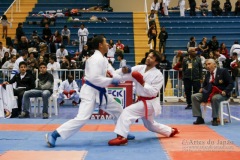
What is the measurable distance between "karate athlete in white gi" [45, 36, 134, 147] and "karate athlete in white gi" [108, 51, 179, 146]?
359 millimetres

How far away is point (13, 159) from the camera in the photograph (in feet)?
20.5

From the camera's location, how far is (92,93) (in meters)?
7.50

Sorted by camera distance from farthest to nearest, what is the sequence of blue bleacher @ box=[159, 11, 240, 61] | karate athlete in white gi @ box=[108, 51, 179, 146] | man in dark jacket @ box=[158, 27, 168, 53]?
blue bleacher @ box=[159, 11, 240, 61] < man in dark jacket @ box=[158, 27, 168, 53] < karate athlete in white gi @ box=[108, 51, 179, 146]

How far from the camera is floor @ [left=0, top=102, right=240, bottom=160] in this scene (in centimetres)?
654

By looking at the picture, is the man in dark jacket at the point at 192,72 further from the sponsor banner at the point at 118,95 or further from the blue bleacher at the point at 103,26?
the blue bleacher at the point at 103,26

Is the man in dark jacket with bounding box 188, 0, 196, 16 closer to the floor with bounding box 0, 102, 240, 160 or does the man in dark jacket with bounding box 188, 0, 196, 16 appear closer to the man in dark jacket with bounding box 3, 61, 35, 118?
the man in dark jacket with bounding box 3, 61, 35, 118

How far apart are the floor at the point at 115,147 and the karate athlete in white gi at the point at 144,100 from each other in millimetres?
274

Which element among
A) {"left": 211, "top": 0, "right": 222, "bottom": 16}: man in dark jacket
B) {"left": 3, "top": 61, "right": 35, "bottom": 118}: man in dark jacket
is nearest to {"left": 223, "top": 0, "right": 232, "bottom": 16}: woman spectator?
{"left": 211, "top": 0, "right": 222, "bottom": 16}: man in dark jacket

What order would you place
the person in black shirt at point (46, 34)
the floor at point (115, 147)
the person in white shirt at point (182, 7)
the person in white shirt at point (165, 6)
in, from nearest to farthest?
the floor at point (115, 147)
the person in black shirt at point (46, 34)
the person in white shirt at point (165, 6)
the person in white shirt at point (182, 7)

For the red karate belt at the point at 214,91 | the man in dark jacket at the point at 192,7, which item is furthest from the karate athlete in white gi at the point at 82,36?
the red karate belt at the point at 214,91

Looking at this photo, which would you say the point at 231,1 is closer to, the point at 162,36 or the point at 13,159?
the point at 162,36

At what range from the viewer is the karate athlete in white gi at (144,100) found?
24.7 feet

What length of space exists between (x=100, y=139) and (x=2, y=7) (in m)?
21.5

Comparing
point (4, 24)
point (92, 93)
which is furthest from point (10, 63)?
point (92, 93)
